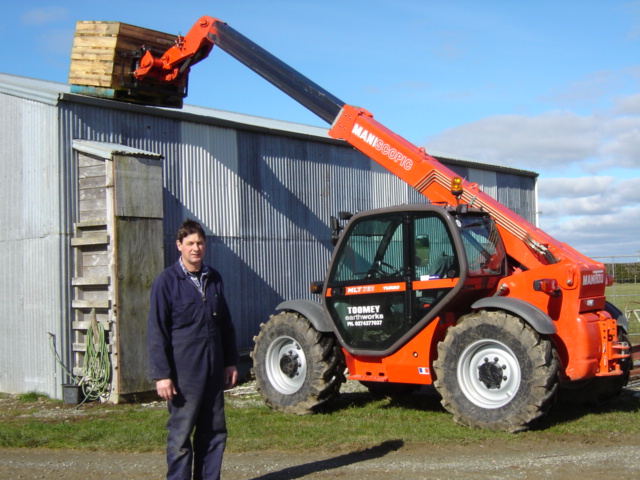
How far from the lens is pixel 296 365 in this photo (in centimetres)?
955

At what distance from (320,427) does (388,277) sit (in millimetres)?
1857

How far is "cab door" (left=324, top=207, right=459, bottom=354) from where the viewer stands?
859 centimetres

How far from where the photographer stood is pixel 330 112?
11086 millimetres

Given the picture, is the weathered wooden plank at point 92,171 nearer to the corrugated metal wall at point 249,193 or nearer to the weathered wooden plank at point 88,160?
the weathered wooden plank at point 88,160

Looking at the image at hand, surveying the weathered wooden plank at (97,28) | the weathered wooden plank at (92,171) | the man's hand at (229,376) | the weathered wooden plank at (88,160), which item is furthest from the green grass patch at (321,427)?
the weathered wooden plank at (97,28)

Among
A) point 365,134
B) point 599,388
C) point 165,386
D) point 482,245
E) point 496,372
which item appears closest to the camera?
point 165,386

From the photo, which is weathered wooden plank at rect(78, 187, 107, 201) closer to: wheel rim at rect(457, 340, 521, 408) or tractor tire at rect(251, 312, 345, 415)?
tractor tire at rect(251, 312, 345, 415)

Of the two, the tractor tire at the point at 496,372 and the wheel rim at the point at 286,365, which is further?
the wheel rim at the point at 286,365

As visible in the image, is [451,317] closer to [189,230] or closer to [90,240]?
[189,230]

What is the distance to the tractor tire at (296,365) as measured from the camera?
9195mm

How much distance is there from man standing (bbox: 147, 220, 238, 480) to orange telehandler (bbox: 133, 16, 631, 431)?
334 centimetres

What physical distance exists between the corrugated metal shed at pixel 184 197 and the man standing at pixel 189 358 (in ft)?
20.9

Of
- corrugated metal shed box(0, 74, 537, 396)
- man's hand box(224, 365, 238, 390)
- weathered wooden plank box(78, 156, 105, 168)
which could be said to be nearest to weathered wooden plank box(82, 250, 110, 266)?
corrugated metal shed box(0, 74, 537, 396)

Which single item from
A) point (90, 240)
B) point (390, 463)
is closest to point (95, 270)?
point (90, 240)
